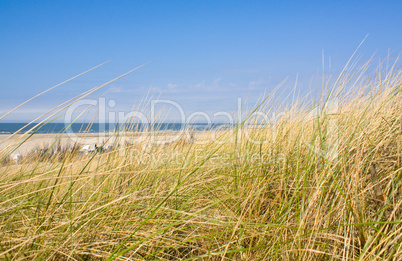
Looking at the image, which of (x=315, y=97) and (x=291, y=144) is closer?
(x=291, y=144)

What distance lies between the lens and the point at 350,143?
1215 mm

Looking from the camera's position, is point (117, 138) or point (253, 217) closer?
point (253, 217)

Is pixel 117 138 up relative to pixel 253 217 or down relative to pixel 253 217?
up

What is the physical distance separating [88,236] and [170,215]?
1.16ft

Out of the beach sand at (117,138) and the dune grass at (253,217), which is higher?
the beach sand at (117,138)

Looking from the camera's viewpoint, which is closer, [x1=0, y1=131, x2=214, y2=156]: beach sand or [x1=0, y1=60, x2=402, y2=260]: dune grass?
[x1=0, y1=60, x2=402, y2=260]: dune grass

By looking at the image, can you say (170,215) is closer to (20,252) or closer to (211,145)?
(20,252)

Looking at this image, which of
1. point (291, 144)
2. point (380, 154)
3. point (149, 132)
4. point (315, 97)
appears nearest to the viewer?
point (380, 154)

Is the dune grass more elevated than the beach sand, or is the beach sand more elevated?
the beach sand

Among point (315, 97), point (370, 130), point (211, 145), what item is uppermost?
point (315, 97)

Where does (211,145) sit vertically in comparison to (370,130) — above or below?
below

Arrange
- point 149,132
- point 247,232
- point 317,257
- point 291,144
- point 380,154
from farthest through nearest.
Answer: point 149,132 < point 291,144 < point 380,154 < point 247,232 < point 317,257

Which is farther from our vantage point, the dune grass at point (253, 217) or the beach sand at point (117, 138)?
the beach sand at point (117, 138)

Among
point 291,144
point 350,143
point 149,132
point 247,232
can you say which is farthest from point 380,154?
point 149,132
